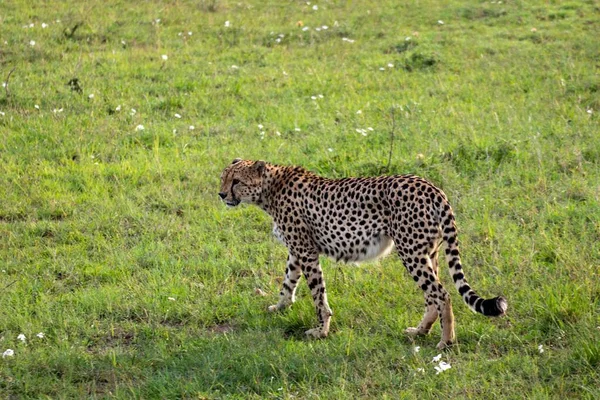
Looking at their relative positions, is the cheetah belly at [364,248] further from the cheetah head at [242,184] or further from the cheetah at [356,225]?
the cheetah head at [242,184]

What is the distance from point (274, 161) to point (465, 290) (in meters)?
3.73

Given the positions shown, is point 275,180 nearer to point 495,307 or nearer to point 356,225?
point 356,225

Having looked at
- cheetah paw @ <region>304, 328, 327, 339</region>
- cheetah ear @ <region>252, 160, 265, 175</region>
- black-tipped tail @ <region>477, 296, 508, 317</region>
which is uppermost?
cheetah ear @ <region>252, 160, 265, 175</region>

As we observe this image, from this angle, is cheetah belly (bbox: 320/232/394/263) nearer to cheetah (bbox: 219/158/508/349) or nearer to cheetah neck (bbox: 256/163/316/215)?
cheetah (bbox: 219/158/508/349)

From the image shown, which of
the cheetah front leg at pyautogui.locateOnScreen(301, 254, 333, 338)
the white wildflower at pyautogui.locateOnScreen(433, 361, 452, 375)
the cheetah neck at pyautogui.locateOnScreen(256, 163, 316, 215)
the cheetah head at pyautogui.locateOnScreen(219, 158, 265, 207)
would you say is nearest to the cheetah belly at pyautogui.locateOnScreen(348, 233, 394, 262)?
the cheetah front leg at pyautogui.locateOnScreen(301, 254, 333, 338)

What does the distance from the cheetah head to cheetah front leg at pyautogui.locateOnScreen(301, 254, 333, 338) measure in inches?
26.2

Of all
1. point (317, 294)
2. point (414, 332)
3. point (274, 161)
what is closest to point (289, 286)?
point (317, 294)

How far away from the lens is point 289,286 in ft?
21.3

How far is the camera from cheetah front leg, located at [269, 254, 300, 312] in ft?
21.3

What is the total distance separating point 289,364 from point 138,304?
1521 mm

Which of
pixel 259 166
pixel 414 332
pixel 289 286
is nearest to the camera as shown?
pixel 414 332

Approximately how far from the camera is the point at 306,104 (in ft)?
34.6

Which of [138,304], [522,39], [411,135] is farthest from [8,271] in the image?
[522,39]

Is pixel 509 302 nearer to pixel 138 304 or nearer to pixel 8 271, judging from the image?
pixel 138 304
